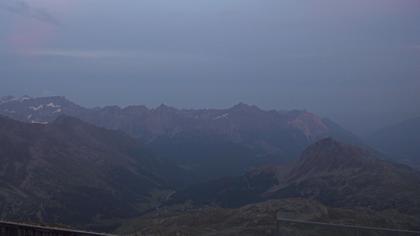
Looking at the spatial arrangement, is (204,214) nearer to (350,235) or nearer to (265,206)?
(265,206)

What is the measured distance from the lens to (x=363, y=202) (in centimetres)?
18325

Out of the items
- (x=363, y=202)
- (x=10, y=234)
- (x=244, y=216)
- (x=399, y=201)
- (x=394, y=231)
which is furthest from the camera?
(x=363, y=202)

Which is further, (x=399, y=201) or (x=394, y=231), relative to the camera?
(x=399, y=201)

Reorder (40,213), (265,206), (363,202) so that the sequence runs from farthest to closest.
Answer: (40,213), (363,202), (265,206)

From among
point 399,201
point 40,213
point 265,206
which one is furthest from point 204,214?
point 40,213

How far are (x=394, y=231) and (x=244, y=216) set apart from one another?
10389cm

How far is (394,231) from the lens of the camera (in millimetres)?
16594

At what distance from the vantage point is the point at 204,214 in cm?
13512

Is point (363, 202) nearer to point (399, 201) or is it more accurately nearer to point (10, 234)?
point (399, 201)

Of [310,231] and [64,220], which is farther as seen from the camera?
[64,220]

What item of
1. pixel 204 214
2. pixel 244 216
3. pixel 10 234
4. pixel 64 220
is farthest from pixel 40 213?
pixel 10 234

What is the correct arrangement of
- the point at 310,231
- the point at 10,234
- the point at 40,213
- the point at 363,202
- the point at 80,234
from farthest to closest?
the point at 40,213 → the point at 363,202 → the point at 10,234 → the point at 80,234 → the point at 310,231

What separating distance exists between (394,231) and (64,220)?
7345 inches

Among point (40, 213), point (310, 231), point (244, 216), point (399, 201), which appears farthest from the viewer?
point (40, 213)
